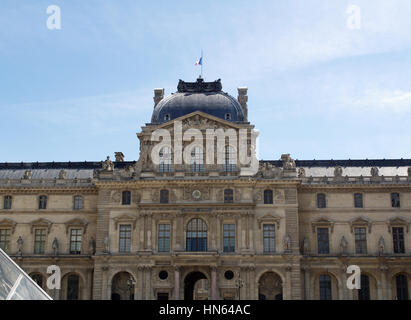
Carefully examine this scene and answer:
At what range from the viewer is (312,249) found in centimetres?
5397

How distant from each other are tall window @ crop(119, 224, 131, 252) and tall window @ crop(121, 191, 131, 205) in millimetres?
2224

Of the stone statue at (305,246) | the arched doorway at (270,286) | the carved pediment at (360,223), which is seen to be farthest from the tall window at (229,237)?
the carved pediment at (360,223)

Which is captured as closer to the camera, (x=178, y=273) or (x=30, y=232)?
(x=178, y=273)

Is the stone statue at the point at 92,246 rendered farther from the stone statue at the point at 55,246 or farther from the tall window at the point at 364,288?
the tall window at the point at 364,288

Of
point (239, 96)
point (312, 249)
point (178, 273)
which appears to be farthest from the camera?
point (239, 96)

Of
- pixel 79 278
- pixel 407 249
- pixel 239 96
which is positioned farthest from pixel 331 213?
pixel 79 278

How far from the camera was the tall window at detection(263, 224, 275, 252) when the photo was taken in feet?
170

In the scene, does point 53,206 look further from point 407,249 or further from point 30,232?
point 407,249

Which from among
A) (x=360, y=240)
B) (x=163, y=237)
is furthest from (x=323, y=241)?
(x=163, y=237)

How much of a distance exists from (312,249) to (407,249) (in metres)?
8.99

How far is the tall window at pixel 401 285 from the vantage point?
52.7 metres

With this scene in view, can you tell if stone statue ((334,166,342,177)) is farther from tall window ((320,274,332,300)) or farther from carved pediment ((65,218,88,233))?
carved pediment ((65,218,88,233))

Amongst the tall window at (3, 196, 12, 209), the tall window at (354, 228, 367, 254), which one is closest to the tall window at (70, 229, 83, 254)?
the tall window at (3, 196, 12, 209)

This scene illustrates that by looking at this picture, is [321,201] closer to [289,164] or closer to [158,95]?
[289,164]
